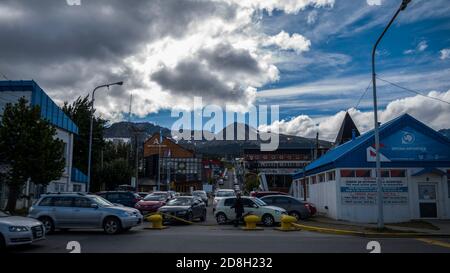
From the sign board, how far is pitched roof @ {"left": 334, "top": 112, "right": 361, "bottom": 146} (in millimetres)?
29638

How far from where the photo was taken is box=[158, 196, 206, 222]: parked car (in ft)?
77.4

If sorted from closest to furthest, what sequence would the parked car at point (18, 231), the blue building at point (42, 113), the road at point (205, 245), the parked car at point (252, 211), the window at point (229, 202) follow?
1. the parked car at point (18, 231)
2. the road at point (205, 245)
3. the parked car at point (252, 211)
4. the window at point (229, 202)
5. the blue building at point (42, 113)

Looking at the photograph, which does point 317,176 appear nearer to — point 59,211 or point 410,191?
point 410,191

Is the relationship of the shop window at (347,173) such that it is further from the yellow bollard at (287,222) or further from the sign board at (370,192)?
the yellow bollard at (287,222)

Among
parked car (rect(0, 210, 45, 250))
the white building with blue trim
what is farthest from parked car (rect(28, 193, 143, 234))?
the white building with blue trim

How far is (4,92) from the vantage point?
32969 mm

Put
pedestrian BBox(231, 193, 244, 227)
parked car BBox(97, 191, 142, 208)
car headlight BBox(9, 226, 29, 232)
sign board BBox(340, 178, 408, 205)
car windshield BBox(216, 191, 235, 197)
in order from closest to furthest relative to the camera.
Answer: car headlight BBox(9, 226, 29, 232) < pedestrian BBox(231, 193, 244, 227) < sign board BBox(340, 178, 408, 205) < parked car BBox(97, 191, 142, 208) < car windshield BBox(216, 191, 235, 197)

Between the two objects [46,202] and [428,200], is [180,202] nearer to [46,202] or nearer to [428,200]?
[46,202]

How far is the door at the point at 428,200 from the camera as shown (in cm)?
2664

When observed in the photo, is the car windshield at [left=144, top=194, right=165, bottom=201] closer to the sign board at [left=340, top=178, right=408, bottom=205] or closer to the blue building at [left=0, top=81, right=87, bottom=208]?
the blue building at [left=0, top=81, right=87, bottom=208]

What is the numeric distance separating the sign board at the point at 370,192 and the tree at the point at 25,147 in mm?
18052

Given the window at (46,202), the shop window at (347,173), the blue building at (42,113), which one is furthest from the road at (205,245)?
the blue building at (42,113)
